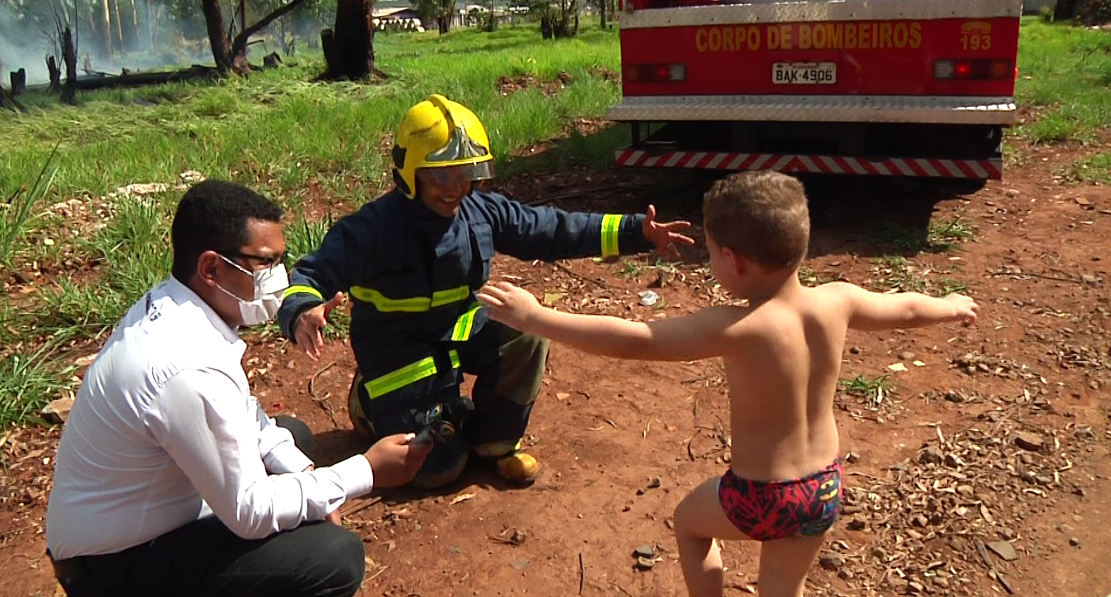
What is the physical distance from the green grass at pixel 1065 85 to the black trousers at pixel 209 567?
823 centimetres

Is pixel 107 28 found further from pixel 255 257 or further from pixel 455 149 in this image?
pixel 255 257

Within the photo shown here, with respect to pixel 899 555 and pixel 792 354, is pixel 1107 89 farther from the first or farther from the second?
pixel 792 354

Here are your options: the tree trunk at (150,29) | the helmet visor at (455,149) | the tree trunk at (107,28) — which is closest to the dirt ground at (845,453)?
the helmet visor at (455,149)

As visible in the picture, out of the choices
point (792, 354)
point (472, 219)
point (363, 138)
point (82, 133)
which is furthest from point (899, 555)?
point (82, 133)

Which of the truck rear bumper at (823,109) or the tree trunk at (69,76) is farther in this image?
the tree trunk at (69,76)

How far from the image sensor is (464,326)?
347cm

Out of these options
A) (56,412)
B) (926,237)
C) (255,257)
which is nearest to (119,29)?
(56,412)

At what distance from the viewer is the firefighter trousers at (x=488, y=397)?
3479 mm

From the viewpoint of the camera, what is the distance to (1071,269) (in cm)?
529

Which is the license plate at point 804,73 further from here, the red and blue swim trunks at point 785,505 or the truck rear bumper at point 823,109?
the red and blue swim trunks at point 785,505

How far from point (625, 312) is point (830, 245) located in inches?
65.2

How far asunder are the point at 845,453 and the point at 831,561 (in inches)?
27.2

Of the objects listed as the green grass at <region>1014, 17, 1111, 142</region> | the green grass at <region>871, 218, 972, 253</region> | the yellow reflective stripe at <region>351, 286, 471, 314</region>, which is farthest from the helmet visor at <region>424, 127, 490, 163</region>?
the green grass at <region>1014, 17, 1111, 142</region>

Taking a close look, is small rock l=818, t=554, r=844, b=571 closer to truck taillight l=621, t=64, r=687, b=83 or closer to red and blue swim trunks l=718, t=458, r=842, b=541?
red and blue swim trunks l=718, t=458, r=842, b=541
